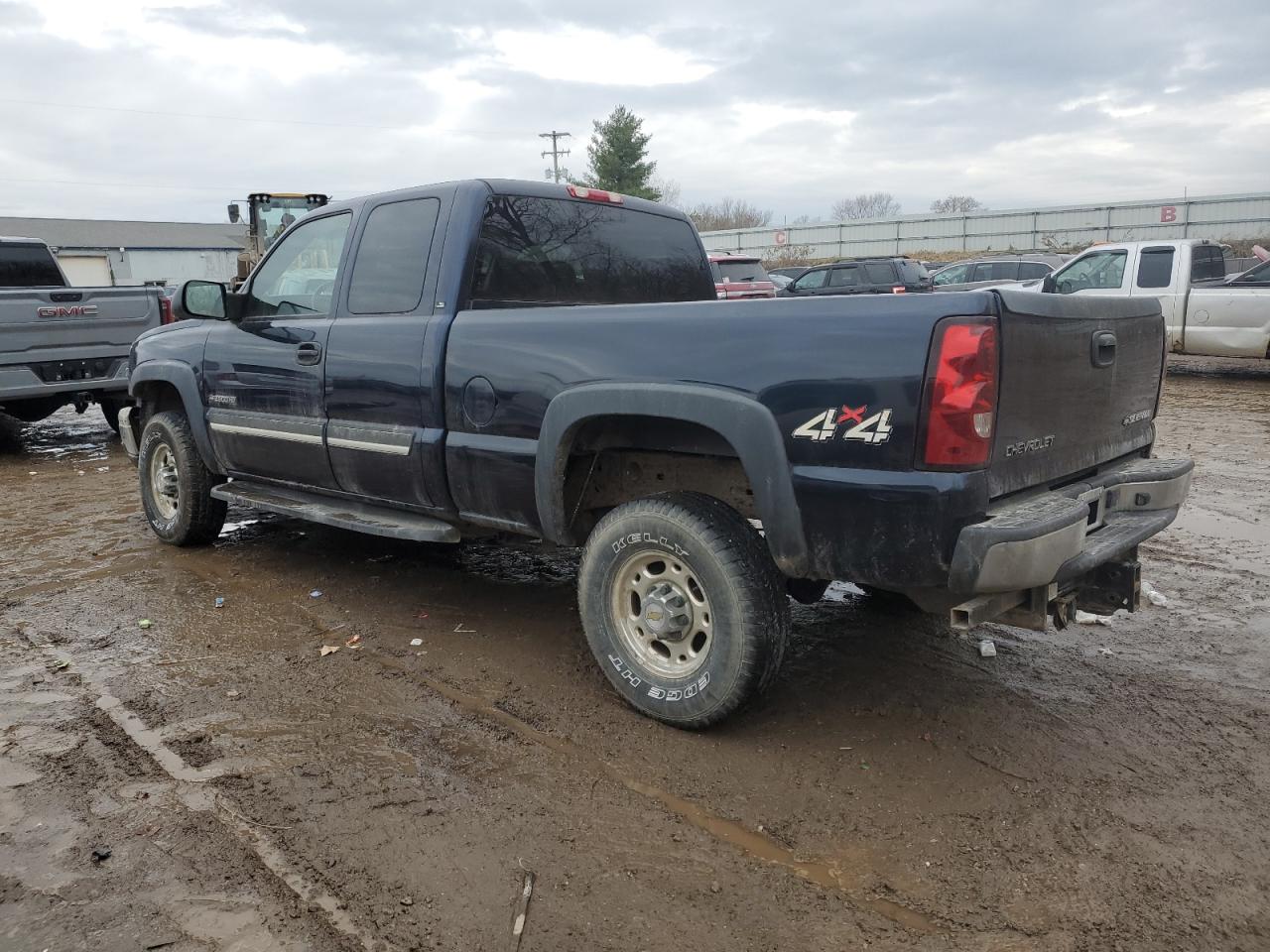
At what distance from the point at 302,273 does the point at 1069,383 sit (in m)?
3.79

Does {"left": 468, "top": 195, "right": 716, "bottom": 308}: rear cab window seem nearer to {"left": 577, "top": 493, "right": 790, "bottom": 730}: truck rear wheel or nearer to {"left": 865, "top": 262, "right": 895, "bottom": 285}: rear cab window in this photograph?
{"left": 577, "top": 493, "right": 790, "bottom": 730}: truck rear wheel

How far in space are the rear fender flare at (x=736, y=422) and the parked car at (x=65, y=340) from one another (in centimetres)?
758

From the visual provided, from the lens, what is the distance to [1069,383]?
3180 millimetres

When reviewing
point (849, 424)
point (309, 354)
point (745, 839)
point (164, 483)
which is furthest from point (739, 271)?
point (745, 839)

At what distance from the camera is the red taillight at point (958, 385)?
273 cm

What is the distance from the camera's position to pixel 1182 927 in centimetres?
237

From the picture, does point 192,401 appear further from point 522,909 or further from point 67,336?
point 67,336

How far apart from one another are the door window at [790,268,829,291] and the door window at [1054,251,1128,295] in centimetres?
706

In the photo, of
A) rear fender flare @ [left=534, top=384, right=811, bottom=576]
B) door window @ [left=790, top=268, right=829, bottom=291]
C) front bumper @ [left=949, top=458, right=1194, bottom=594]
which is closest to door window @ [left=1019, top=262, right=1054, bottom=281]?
door window @ [left=790, top=268, right=829, bottom=291]

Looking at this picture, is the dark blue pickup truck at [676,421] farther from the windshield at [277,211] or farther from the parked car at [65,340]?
the windshield at [277,211]

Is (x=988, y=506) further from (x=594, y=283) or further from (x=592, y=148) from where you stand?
(x=592, y=148)

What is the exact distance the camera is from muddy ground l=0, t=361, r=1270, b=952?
96.3 inches

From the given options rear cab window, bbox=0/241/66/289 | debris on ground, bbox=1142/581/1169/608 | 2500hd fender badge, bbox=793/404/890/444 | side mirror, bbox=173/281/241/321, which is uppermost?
rear cab window, bbox=0/241/66/289

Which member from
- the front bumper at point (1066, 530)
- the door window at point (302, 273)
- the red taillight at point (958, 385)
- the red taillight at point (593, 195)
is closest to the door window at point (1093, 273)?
the red taillight at point (593, 195)
